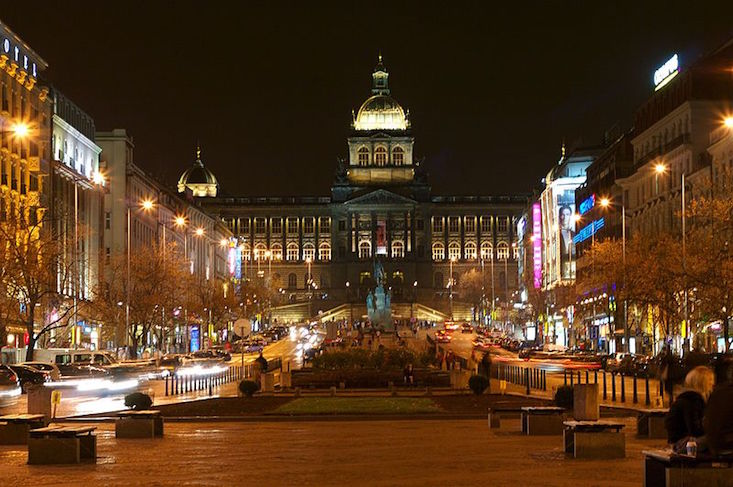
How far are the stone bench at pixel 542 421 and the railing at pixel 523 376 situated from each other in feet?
→ 77.0

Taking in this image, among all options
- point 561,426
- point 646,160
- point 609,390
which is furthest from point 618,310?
point 561,426

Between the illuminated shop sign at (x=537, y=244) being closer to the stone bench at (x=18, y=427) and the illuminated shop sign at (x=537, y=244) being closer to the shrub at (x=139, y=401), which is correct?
the shrub at (x=139, y=401)

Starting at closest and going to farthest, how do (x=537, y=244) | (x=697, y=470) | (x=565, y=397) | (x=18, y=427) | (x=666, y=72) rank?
(x=697, y=470)
(x=18, y=427)
(x=565, y=397)
(x=666, y=72)
(x=537, y=244)

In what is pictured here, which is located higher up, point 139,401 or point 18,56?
point 18,56

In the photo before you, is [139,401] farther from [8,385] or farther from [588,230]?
[588,230]

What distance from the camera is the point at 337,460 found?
25281 millimetres

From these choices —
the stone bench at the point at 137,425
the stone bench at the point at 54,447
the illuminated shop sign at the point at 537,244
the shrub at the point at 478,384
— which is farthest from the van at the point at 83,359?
the illuminated shop sign at the point at 537,244

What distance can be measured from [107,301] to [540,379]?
4663cm

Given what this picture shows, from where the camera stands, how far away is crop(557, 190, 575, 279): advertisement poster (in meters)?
160

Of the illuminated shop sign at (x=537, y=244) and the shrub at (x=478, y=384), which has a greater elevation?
the illuminated shop sign at (x=537, y=244)

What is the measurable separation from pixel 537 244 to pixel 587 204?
41.2 meters

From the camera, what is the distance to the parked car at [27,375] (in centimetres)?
5699

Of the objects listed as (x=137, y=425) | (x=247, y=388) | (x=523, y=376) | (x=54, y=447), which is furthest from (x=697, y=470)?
(x=523, y=376)

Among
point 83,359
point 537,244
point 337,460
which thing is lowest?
point 337,460
